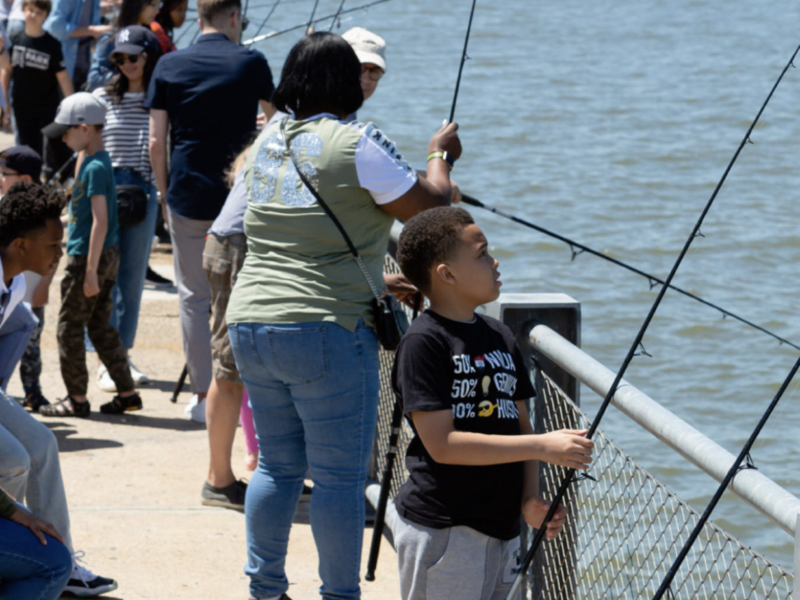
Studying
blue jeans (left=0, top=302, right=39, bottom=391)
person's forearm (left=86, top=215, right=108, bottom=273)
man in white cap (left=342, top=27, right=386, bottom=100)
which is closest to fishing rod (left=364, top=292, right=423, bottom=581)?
man in white cap (left=342, top=27, right=386, bottom=100)

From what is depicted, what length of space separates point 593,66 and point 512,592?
1834 centimetres

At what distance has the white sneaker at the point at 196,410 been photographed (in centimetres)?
562

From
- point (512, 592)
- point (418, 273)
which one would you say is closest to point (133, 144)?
point (418, 273)

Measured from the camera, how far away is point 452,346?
2607mm

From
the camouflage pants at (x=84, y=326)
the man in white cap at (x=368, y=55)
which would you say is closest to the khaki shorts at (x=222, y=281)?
the man in white cap at (x=368, y=55)

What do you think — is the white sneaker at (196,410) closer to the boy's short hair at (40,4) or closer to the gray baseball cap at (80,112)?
the gray baseball cap at (80,112)

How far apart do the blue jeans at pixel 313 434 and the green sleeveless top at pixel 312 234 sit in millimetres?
55

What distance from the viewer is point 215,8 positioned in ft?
16.7

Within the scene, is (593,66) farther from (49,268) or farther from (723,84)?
(49,268)

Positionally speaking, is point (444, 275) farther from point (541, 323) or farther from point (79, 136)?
point (79, 136)

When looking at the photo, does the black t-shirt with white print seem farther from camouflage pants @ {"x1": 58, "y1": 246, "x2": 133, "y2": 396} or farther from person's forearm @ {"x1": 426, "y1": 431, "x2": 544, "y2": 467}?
camouflage pants @ {"x1": 58, "y1": 246, "x2": 133, "y2": 396}

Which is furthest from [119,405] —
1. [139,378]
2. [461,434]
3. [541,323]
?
[461,434]

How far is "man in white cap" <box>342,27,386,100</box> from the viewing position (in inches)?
163

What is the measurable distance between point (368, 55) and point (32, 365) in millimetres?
2476
